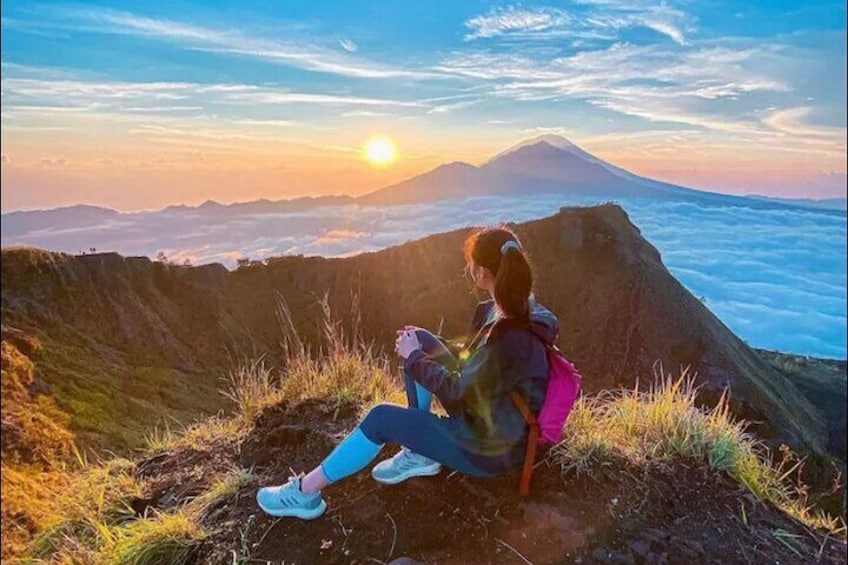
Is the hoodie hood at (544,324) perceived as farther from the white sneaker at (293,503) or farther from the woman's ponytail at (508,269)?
the white sneaker at (293,503)

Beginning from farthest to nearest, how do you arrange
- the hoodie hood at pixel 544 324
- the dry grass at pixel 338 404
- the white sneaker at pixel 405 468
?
the dry grass at pixel 338 404, the white sneaker at pixel 405 468, the hoodie hood at pixel 544 324

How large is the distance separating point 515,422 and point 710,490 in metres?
1.28

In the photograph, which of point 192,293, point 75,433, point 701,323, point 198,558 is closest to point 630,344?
point 701,323

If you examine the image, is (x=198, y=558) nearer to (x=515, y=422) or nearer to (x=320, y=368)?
(x=515, y=422)

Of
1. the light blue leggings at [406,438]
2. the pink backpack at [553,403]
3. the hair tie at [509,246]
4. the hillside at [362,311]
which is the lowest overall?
the hillside at [362,311]

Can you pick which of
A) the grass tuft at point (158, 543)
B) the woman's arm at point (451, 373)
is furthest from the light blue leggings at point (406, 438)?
the grass tuft at point (158, 543)

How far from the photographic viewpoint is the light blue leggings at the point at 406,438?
3.00 metres

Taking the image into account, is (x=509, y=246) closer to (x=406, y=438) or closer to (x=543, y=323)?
(x=543, y=323)

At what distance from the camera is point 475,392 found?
282cm

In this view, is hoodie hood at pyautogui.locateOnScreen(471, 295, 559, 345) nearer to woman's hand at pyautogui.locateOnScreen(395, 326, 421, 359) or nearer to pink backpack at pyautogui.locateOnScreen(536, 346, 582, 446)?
pink backpack at pyautogui.locateOnScreen(536, 346, 582, 446)

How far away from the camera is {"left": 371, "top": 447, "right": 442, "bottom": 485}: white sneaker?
3.34m

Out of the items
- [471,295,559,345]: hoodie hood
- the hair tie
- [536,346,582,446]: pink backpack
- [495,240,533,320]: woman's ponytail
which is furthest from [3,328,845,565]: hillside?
the hair tie

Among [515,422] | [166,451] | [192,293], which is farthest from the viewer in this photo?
[192,293]

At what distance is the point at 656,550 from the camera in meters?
3.02
